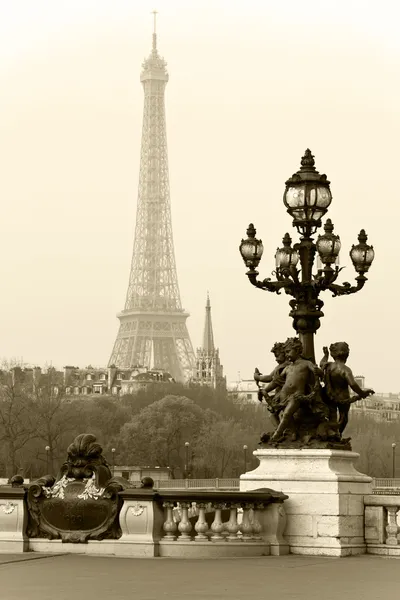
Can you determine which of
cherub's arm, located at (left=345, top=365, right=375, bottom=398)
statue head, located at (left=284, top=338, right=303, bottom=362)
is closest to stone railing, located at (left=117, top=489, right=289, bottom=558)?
cherub's arm, located at (left=345, top=365, right=375, bottom=398)

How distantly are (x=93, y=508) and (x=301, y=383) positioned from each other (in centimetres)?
374

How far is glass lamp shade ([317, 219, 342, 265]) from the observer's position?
96.0ft

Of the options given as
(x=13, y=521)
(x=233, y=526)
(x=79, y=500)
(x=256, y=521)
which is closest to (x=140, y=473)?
(x=13, y=521)

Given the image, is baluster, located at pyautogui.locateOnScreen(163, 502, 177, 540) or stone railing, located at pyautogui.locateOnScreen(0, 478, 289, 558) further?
baluster, located at pyautogui.locateOnScreen(163, 502, 177, 540)

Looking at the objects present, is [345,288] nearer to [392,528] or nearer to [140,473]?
[392,528]

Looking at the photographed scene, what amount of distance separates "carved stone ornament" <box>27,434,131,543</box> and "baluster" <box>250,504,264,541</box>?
1.96 meters

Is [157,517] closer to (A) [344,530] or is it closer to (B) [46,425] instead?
(A) [344,530]

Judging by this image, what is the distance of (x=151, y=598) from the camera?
2050cm

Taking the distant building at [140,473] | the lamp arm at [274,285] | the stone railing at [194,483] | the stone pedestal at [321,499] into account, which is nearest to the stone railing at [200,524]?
the stone pedestal at [321,499]

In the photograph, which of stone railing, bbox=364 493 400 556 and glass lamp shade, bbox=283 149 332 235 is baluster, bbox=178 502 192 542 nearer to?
stone railing, bbox=364 493 400 556

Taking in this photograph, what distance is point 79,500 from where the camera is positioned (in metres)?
27.2

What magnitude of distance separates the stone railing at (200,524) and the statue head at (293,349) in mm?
2338

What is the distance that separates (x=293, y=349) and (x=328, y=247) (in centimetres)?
196

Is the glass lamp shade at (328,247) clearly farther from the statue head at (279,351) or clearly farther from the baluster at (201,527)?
the baluster at (201,527)
